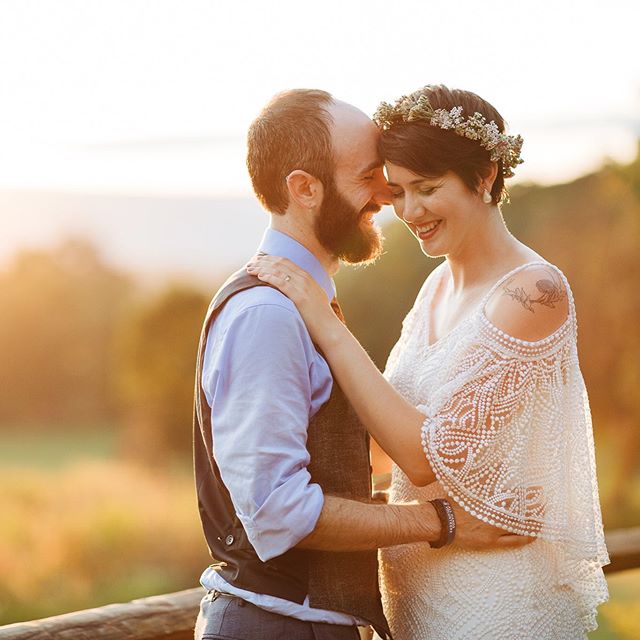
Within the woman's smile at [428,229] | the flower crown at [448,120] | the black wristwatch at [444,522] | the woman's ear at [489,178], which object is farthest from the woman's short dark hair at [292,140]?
the black wristwatch at [444,522]

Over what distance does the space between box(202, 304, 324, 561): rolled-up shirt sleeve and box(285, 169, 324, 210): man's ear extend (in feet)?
1.37

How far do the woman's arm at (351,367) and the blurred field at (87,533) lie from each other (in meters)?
9.94

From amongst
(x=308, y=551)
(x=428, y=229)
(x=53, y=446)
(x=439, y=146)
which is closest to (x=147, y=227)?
(x=53, y=446)

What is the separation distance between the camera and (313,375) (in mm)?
2334

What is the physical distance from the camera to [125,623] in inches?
125

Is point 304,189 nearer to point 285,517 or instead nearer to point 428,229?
point 428,229

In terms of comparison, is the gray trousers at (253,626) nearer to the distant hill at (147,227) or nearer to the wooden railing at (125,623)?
the wooden railing at (125,623)

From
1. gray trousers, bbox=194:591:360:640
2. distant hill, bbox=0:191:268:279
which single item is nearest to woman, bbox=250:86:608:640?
gray trousers, bbox=194:591:360:640

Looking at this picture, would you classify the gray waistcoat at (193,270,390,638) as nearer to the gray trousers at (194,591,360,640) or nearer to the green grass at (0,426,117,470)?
the gray trousers at (194,591,360,640)

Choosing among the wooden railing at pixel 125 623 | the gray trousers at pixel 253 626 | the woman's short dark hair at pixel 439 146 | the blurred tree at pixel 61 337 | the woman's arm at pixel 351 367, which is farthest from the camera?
the blurred tree at pixel 61 337

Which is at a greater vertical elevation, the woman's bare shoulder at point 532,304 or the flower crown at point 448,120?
the flower crown at point 448,120

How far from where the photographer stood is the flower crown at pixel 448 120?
2.65m

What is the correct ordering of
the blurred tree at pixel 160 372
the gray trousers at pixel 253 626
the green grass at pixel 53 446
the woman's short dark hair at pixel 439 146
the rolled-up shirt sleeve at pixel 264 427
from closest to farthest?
the rolled-up shirt sleeve at pixel 264 427 → the gray trousers at pixel 253 626 → the woman's short dark hair at pixel 439 146 → the blurred tree at pixel 160 372 → the green grass at pixel 53 446

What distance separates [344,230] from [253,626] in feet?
3.51
